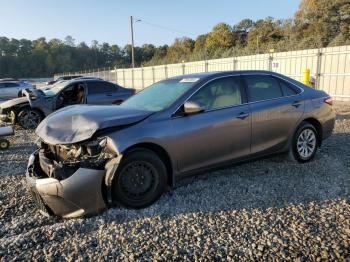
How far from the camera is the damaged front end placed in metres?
3.46

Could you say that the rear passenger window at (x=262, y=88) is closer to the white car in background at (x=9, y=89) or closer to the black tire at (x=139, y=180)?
the black tire at (x=139, y=180)

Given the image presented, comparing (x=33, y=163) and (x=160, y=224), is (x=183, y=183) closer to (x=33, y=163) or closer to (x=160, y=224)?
(x=160, y=224)

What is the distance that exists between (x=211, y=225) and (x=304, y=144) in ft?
9.18

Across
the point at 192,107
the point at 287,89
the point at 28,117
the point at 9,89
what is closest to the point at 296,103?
the point at 287,89

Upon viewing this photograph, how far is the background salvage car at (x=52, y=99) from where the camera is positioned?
9.98m

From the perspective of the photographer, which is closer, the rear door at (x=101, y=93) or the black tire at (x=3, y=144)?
the black tire at (x=3, y=144)

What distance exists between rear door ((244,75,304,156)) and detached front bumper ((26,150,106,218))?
7.72ft

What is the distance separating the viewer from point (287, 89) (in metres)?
5.31

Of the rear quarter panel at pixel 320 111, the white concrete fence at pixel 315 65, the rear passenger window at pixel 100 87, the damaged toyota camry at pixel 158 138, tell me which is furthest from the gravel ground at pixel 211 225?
the white concrete fence at pixel 315 65

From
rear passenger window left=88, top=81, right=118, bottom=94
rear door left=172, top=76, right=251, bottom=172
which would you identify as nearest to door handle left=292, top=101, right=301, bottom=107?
rear door left=172, top=76, right=251, bottom=172

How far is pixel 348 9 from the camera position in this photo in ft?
117

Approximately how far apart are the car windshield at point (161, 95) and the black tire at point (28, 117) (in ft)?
20.3

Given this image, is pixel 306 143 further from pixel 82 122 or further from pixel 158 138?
pixel 82 122

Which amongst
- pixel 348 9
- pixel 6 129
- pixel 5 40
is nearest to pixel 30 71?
pixel 5 40
